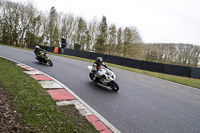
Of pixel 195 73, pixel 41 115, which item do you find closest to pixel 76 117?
pixel 41 115

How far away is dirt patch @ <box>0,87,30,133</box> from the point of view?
2.29 metres

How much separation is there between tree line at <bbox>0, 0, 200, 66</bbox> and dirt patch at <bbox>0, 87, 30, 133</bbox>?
141ft

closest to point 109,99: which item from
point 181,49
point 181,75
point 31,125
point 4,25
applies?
point 31,125

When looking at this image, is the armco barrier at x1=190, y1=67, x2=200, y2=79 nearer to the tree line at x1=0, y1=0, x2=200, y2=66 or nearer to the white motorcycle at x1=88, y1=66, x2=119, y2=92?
the white motorcycle at x1=88, y1=66, x2=119, y2=92

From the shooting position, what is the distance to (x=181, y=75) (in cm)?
→ 1499

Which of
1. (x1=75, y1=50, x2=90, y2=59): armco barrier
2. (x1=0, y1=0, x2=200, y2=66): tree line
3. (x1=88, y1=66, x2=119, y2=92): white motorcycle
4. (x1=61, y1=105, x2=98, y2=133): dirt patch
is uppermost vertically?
(x1=0, y1=0, x2=200, y2=66): tree line

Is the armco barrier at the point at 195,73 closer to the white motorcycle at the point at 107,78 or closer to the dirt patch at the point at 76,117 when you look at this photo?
the white motorcycle at the point at 107,78

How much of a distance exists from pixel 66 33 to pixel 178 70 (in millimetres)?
41221

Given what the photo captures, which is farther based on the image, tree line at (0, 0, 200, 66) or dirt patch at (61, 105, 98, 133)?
tree line at (0, 0, 200, 66)

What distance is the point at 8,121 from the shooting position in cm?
250

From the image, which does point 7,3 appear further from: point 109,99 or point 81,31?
point 109,99

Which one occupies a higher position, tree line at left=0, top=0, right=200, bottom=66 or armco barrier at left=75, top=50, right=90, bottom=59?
tree line at left=0, top=0, right=200, bottom=66

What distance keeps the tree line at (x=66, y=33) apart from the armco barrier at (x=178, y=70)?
30842mm

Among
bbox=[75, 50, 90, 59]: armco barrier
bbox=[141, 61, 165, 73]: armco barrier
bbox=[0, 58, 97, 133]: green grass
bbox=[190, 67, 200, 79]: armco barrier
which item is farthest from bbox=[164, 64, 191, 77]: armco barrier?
bbox=[0, 58, 97, 133]: green grass
